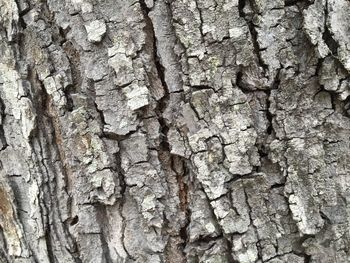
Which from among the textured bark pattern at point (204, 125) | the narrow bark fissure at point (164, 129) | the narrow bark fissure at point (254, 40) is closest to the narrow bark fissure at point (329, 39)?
the textured bark pattern at point (204, 125)

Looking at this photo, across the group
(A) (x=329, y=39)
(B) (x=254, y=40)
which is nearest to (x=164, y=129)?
(B) (x=254, y=40)

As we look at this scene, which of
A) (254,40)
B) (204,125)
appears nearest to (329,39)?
(254,40)

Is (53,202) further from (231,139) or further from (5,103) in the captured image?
(231,139)

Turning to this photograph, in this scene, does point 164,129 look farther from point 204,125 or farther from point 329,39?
point 329,39

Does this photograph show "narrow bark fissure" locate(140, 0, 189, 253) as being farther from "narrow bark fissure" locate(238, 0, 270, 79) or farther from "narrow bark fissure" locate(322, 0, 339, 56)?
"narrow bark fissure" locate(322, 0, 339, 56)

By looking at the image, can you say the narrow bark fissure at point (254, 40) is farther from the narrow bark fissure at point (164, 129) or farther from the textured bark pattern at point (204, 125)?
the narrow bark fissure at point (164, 129)

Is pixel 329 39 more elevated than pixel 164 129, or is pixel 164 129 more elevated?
pixel 329 39

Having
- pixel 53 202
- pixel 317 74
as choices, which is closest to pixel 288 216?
pixel 317 74

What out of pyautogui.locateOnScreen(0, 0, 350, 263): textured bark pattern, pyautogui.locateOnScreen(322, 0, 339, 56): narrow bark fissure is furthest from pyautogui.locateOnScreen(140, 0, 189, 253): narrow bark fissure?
pyautogui.locateOnScreen(322, 0, 339, 56): narrow bark fissure
